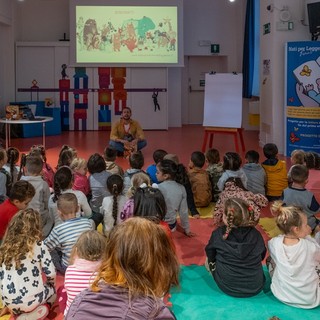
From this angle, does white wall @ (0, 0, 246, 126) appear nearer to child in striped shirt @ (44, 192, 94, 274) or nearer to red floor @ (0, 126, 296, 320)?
red floor @ (0, 126, 296, 320)

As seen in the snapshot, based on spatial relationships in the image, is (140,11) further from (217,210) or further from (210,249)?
(210,249)

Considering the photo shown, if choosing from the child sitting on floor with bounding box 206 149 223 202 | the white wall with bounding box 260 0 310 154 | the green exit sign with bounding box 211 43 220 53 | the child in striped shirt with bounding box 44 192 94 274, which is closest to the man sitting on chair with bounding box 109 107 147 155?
the white wall with bounding box 260 0 310 154

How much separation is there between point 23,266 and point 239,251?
4.34ft

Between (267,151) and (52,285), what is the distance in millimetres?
3381

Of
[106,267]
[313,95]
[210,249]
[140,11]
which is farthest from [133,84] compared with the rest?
[106,267]

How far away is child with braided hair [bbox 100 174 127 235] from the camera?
4070 millimetres

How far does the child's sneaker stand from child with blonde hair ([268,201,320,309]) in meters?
1.43

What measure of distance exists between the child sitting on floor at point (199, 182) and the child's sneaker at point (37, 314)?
2.72 m

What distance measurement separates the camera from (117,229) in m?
1.40

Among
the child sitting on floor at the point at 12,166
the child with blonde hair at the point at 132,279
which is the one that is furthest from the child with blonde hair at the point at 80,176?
the child with blonde hair at the point at 132,279

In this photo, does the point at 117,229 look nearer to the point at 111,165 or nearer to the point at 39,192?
the point at 39,192

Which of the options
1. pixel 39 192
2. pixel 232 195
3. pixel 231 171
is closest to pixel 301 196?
pixel 232 195

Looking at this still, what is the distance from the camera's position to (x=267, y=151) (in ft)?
18.7

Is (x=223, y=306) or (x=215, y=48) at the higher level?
(x=215, y=48)
